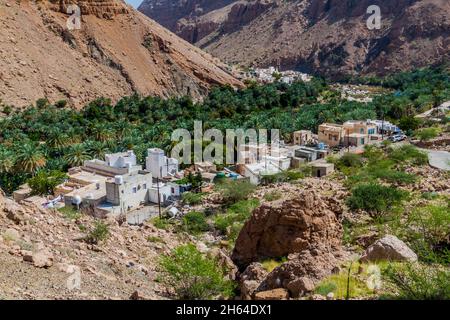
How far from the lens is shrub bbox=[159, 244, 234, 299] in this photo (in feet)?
33.3

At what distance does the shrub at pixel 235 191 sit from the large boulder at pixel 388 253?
15599mm

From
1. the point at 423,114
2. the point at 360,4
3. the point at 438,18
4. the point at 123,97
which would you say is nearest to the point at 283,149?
the point at 423,114

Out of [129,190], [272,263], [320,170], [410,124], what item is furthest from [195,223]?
[410,124]

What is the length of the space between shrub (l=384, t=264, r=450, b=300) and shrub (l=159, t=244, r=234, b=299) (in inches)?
127

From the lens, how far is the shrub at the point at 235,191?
85.8 ft

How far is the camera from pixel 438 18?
3848 inches

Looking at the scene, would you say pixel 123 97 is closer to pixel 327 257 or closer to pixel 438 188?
pixel 438 188

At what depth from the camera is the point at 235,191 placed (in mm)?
26172

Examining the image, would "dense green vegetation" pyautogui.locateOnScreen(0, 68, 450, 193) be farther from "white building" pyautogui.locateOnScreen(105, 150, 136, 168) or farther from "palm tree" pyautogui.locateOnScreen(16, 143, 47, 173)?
"white building" pyautogui.locateOnScreen(105, 150, 136, 168)

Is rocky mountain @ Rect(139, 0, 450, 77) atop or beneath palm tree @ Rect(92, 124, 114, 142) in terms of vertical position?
atop

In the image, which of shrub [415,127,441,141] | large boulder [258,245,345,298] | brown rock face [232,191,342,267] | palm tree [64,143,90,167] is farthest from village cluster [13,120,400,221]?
large boulder [258,245,345,298]

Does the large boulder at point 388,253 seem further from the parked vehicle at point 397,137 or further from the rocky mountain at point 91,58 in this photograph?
the rocky mountain at point 91,58

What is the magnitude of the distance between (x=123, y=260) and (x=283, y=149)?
27216mm

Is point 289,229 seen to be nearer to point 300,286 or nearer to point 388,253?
point 388,253
